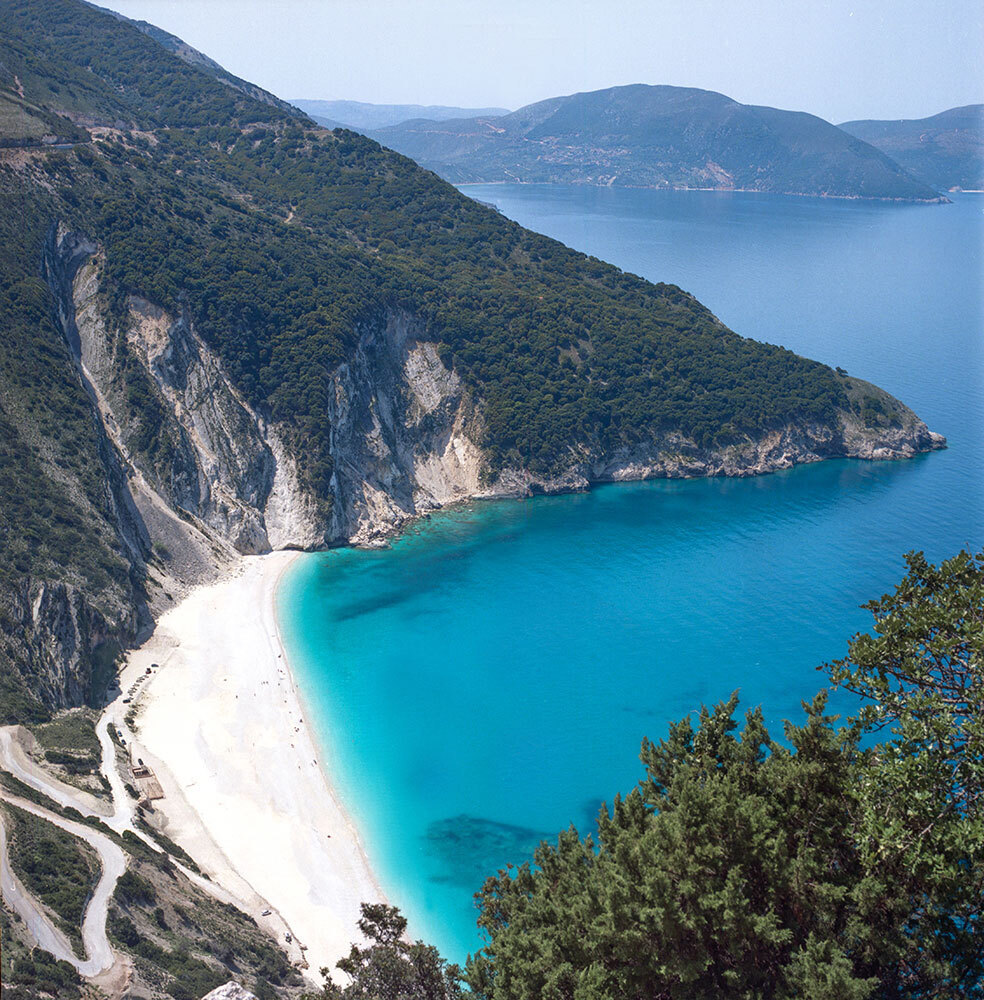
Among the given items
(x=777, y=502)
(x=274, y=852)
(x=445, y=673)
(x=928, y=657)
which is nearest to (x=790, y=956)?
(x=928, y=657)

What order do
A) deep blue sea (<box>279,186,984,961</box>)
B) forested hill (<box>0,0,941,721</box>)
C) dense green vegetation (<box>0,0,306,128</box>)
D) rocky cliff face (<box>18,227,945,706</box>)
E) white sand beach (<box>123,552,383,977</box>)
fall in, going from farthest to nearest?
dense green vegetation (<box>0,0,306,128</box>) → rocky cliff face (<box>18,227,945,706</box>) → forested hill (<box>0,0,941,721</box>) → deep blue sea (<box>279,186,984,961</box>) → white sand beach (<box>123,552,383,977</box>)

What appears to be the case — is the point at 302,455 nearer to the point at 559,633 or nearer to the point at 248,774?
the point at 559,633

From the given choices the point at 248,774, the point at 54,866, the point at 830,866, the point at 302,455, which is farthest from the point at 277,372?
the point at 830,866

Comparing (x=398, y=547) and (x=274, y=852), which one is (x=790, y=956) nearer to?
(x=274, y=852)

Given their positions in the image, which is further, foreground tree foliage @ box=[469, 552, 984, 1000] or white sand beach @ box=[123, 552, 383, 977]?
white sand beach @ box=[123, 552, 383, 977]

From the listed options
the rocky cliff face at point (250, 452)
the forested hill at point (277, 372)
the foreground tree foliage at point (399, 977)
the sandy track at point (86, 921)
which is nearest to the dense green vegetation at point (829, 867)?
the foreground tree foliage at point (399, 977)

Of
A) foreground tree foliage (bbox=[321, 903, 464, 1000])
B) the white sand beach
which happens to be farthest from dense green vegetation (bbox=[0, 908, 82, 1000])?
the white sand beach

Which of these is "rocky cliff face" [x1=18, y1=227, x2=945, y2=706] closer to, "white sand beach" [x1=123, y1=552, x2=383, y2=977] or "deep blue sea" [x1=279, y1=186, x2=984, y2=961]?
"deep blue sea" [x1=279, y1=186, x2=984, y2=961]
